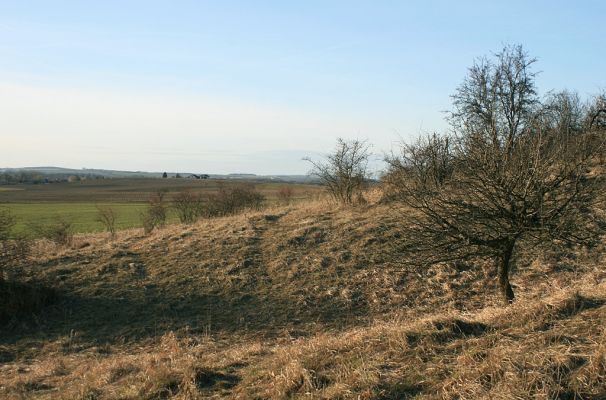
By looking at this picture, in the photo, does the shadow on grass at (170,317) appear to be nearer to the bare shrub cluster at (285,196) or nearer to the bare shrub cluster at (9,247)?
the bare shrub cluster at (9,247)

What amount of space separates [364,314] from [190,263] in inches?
238

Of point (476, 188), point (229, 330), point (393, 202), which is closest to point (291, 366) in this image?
point (476, 188)

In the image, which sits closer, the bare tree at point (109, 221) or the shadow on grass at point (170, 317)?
the shadow on grass at point (170, 317)

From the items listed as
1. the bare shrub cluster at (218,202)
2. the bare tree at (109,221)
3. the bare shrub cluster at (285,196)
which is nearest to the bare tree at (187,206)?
the bare shrub cluster at (218,202)

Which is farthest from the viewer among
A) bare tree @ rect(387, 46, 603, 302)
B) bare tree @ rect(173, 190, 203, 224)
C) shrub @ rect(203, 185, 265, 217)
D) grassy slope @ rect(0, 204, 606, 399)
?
bare tree @ rect(173, 190, 203, 224)

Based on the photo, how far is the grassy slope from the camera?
455 cm

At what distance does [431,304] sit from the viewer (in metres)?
11.7

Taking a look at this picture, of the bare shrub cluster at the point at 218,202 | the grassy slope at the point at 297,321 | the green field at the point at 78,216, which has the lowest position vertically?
the green field at the point at 78,216

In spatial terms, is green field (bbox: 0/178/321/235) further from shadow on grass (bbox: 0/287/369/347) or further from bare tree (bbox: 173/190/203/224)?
shadow on grass (bbox: 0/287/369/347)

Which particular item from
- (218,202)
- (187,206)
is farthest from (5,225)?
(187,206)

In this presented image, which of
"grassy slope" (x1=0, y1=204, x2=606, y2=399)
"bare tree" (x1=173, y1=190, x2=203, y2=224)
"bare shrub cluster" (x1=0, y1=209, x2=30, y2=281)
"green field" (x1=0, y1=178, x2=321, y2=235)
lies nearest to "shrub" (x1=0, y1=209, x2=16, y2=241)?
"bare shrub cluster" (x1=0, y1=209, x2=30, y2=281)

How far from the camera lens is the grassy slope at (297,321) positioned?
455cm

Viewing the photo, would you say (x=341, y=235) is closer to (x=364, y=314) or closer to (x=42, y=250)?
(x=364, y=314)

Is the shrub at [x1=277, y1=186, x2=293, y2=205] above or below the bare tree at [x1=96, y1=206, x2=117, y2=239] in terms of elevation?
above
